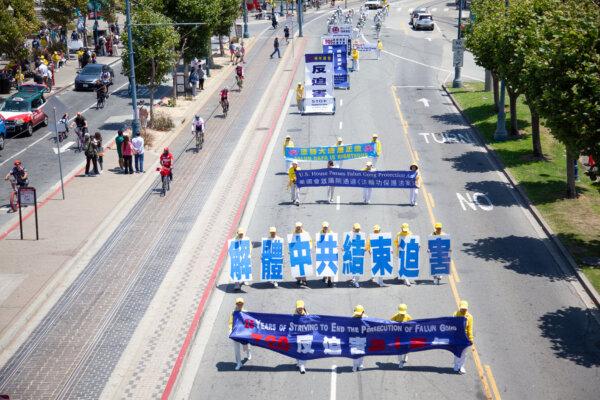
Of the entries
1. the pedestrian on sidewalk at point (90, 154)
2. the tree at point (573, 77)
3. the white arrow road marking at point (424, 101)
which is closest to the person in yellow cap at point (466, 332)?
the tree at point (573, 77)

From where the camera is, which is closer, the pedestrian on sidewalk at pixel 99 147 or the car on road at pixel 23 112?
the pedestrian on sidewalk at pixel 99 147

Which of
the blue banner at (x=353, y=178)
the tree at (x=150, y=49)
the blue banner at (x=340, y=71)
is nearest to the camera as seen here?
the blue banner at (x=353, y=178)

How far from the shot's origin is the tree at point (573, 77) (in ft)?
76.1

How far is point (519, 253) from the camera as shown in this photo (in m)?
25.6

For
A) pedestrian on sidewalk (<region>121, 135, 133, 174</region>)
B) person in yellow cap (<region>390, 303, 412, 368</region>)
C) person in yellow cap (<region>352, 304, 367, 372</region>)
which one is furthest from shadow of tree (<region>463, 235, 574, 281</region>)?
pedestrian on sidewalk (<region>121, 135, 133, 174</region>)

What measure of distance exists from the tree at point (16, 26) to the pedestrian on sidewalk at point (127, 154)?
18.0 m

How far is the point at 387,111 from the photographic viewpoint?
4628 centimetres

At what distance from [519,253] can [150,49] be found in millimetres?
22608

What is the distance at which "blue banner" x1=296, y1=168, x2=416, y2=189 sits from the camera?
→ 29.2 m

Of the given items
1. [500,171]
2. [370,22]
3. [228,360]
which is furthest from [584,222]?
[370,22]

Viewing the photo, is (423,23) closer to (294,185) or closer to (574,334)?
(294,185)

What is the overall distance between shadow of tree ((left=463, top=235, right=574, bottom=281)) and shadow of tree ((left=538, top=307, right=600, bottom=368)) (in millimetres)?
2550

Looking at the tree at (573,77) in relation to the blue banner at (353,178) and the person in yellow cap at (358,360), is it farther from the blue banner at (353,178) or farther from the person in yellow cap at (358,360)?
the person in yellow cap at (358,360)

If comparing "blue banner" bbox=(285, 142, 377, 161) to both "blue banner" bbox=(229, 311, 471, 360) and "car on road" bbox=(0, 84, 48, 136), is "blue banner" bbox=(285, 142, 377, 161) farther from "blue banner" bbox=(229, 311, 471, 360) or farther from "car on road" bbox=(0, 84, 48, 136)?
"car on road" bbox=(0, 84, 48, 136)
